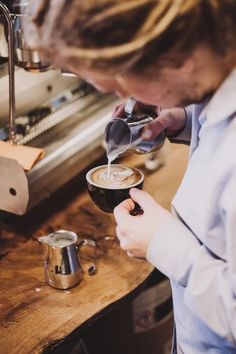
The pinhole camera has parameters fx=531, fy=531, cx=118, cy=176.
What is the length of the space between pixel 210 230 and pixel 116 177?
59 centimetres

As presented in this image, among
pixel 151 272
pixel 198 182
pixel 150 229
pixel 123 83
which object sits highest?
pixel 123 83

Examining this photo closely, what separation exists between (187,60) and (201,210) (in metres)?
0.35

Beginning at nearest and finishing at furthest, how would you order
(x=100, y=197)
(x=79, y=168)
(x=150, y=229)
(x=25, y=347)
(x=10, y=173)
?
(x=150, y=229) < (x=25, y=347) < (x=100, y=197) < (x=10, y=173) < (x=79, y=168)

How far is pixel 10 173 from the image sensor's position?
1.84 meters

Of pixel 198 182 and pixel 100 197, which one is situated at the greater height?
pixel 198 182

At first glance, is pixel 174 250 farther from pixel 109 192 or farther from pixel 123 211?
pixel 109 192

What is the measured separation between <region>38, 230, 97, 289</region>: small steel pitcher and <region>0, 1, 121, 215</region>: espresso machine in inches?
8.6

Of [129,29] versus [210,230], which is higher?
[129,29]

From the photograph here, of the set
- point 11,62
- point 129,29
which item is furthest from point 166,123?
point 129,29

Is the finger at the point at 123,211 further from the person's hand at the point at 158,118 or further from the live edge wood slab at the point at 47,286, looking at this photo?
A: the live edge wood slab at the point at 47,286

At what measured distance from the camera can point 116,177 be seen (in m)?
1.73

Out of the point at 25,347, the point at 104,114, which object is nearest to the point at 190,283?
the point at 25,347

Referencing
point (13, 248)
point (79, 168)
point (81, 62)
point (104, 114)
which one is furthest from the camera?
point (104, 114)

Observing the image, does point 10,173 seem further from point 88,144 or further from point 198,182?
point 198,182
